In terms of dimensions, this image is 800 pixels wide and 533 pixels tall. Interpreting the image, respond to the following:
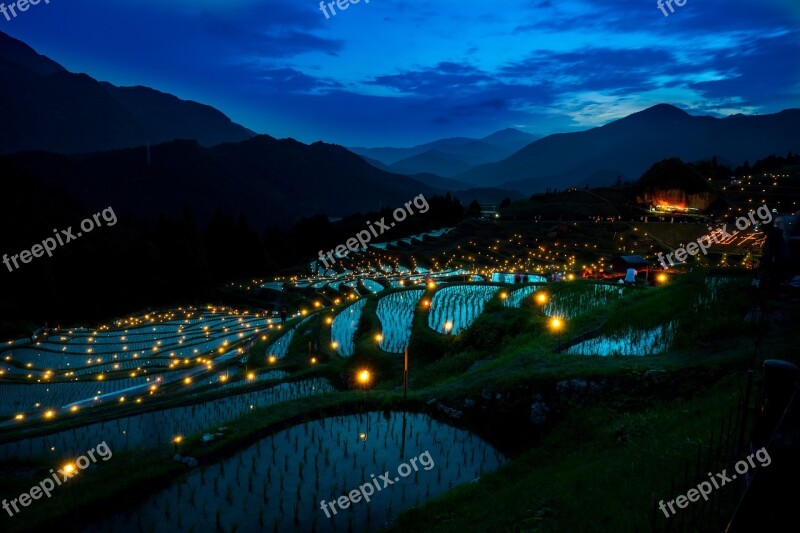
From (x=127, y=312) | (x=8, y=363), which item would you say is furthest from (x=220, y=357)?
(x=127, y=312)

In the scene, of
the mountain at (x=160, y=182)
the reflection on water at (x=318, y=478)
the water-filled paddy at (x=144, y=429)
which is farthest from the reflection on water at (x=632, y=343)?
the mountain at (x=160, y=182)

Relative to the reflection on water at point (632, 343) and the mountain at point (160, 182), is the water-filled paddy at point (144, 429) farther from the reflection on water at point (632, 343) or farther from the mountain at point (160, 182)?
the mountain at point (160, 182)

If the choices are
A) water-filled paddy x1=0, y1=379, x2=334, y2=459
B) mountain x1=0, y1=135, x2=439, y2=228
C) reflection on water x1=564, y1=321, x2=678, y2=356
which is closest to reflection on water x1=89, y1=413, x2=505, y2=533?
water-filled paddy x1=0, y1=379, x2=334, y2=459

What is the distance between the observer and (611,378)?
1087 cm

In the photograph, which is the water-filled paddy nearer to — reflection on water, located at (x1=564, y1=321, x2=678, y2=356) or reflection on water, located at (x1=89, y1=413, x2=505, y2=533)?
reflection on water, located at (x1=89, y1=413, x2=505, y2=533)

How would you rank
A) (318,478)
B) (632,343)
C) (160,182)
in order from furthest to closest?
(160,182)
(632,343)
(318,478)

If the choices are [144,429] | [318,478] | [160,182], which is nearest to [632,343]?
[318,478]

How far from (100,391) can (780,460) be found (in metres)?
23.5

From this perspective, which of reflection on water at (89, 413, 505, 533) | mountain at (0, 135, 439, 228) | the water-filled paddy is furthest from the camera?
mountain at (0, 135, 439, 228)

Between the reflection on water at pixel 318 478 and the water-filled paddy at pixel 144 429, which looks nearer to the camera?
the reflection on water at pixel 318 478

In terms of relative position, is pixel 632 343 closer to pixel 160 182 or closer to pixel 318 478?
pixel 318 478

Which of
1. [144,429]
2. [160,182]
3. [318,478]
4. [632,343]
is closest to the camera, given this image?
[318,478]

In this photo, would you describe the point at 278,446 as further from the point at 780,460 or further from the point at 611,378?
the point at 780,460

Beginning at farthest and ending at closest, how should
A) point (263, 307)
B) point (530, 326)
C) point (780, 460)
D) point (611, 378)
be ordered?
point (263, 307) < point (530, 326) < point (611, 378) < point (780, 460)
